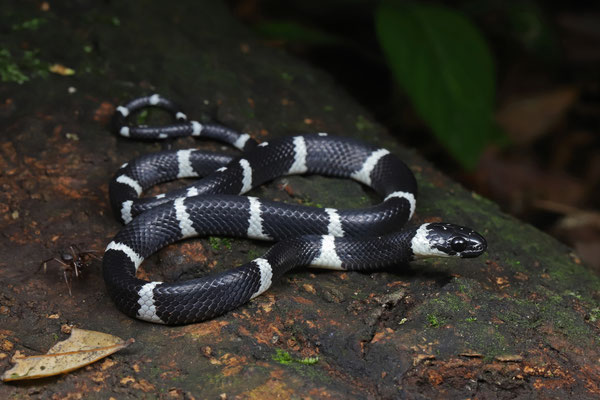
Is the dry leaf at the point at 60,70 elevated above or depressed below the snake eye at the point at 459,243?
above

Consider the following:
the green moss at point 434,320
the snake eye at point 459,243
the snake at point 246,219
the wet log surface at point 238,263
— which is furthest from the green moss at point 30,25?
the green moss at point 434,320

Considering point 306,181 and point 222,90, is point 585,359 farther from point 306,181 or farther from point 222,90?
point 222,90

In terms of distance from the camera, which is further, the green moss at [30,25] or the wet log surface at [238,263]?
the green moss at [30,25]

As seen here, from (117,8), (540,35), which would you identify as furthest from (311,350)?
(540,35)

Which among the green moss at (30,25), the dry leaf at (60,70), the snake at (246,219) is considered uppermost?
the green moss at (30,25)

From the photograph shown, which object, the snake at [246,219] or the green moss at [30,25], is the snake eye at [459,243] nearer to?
the snake at [246,219]

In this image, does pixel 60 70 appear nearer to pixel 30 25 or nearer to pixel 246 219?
→ pixel 30 25
